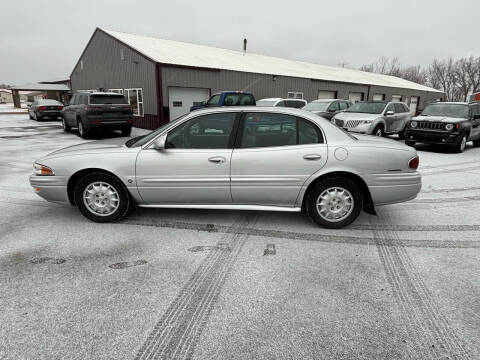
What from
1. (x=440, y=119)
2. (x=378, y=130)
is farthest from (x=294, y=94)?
(x=440, y=119)

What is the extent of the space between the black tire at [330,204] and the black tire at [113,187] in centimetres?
240

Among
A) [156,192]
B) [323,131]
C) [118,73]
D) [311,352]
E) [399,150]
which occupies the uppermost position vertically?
[118,73]

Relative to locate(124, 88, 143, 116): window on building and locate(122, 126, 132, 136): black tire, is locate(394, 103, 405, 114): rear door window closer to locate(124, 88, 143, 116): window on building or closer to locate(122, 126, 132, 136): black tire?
locate(122, 126, 132, 136): black tire

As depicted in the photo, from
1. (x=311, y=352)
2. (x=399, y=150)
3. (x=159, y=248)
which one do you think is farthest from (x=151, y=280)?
(x=399, y=150)

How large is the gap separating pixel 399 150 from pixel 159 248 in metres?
3.18

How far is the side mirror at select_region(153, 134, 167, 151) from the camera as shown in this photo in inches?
148

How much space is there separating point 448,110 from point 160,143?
36.0 ft

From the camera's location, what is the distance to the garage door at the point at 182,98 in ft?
52.3

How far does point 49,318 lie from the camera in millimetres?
2322

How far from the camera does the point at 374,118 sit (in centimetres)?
1118

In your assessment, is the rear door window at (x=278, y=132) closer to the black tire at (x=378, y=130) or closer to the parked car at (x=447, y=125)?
the parked car at (x=447, y=125)

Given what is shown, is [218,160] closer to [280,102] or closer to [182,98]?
[280,102]

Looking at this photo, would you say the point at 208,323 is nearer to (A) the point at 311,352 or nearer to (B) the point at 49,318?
(A) the point at 311,352

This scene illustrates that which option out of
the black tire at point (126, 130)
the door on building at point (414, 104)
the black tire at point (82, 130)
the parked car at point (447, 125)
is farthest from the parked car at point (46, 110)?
the door on building at point (414, 104)
